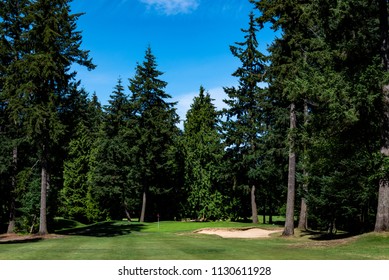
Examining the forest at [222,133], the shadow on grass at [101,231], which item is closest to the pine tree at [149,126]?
the forest at [222,133]

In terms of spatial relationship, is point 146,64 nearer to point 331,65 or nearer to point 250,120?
point 250,120

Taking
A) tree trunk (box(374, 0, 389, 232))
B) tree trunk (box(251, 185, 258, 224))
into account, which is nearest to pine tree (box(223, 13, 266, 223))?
tree trunk (box(251, 185, 258, 224))

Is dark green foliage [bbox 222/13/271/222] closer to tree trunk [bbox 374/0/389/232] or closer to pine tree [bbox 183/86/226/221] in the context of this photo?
pine tree [bbox 183/86/226/221]

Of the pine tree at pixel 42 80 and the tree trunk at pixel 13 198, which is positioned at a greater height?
the pine tree at pixel 42 80

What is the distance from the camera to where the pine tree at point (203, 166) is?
44.3 meters

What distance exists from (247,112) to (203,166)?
8151 mm

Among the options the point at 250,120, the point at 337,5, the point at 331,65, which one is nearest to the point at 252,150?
the point at 250,120

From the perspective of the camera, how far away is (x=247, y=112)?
42344 mm

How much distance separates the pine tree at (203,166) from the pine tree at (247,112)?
2.51 meters

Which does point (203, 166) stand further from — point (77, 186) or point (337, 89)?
point (337, 89)

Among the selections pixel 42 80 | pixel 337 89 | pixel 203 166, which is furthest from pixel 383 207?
pixel 203 166

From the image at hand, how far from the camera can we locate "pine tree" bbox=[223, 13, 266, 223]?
41.2m

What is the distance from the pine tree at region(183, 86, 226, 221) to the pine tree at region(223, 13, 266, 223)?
2.51m

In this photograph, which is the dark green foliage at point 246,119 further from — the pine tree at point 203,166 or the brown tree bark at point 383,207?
the brown tree bark at point 383,207
